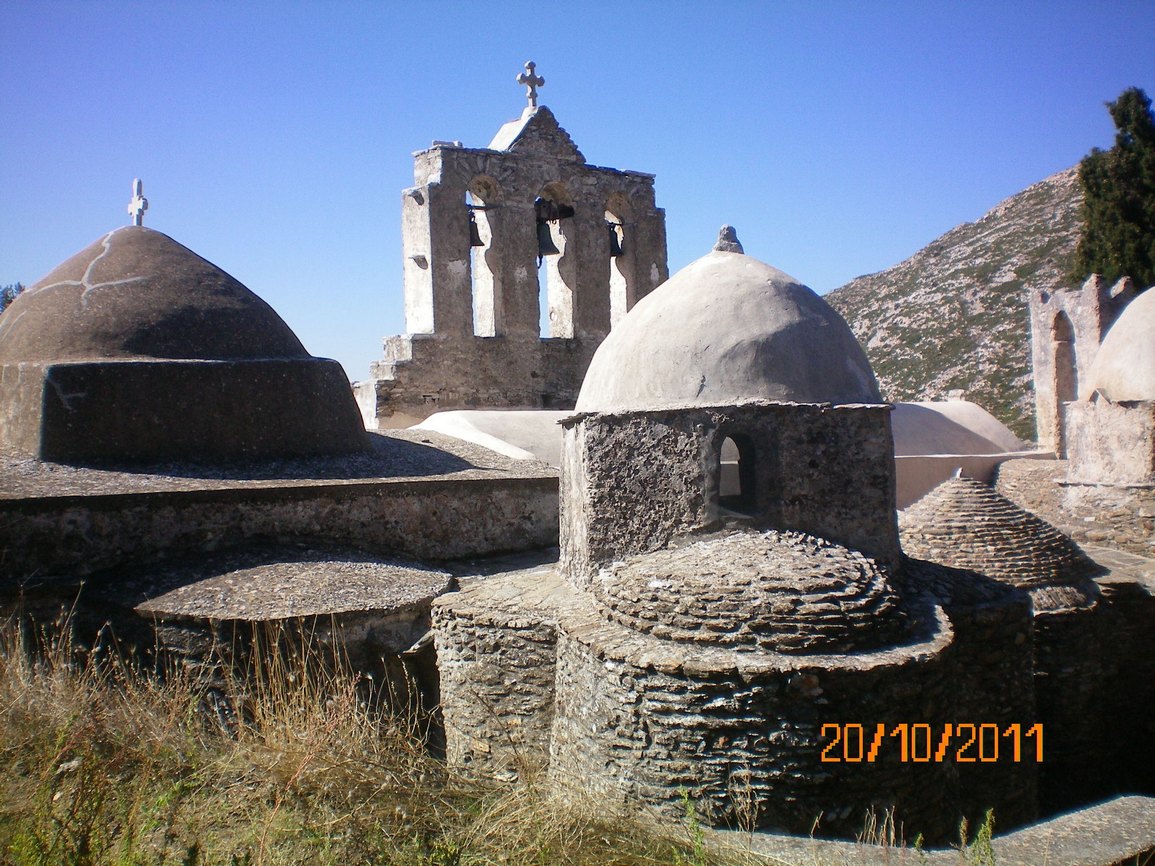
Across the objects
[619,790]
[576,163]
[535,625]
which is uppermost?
[576,163]

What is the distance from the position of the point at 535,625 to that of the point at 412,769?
1.19m

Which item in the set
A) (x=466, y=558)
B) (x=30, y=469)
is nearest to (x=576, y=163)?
(x=466, y=558)

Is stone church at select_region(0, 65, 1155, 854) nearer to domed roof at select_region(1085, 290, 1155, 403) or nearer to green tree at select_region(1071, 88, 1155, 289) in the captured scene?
domed roof at select_region(1085, 290, 1155, 403)

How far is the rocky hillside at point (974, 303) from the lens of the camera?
2997 cm

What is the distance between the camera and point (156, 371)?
22.9 ft

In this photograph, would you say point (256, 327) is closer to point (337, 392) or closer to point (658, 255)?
point (337, 392)

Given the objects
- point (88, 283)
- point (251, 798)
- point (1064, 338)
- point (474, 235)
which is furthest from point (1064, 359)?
point (251, 798)

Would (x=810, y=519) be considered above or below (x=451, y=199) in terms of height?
below

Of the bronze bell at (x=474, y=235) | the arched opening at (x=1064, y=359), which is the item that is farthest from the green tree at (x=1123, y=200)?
the bronze bell at (x=474, y=235)

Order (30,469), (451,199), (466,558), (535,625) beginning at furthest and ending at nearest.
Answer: (451,199)
(466,558)
(30,469)
(535,625)

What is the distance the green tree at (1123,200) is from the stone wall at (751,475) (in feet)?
58.1

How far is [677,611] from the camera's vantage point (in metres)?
4.38

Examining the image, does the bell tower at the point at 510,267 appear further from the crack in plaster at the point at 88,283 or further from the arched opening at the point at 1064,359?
the arched opening at the point at 1064,359
